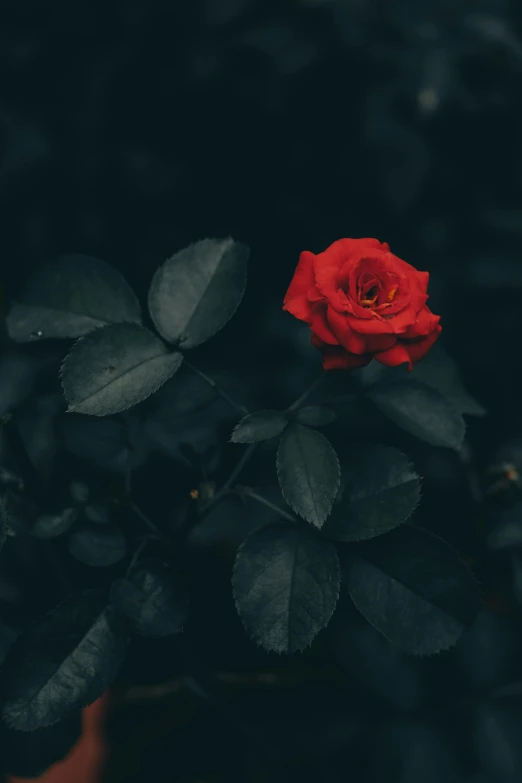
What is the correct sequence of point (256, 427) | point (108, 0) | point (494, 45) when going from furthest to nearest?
point (108, 0) → point (494, 45) → point (256, 427)

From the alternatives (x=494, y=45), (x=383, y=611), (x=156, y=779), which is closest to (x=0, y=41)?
(x=494, y=45)

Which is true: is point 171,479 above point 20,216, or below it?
below

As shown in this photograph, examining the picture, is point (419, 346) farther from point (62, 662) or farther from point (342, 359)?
point (62, 662)

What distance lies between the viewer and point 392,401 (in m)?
0.71

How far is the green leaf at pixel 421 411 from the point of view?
69cm

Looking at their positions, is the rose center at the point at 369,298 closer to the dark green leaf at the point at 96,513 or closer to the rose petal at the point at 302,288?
the rose petal at the point at 302,288

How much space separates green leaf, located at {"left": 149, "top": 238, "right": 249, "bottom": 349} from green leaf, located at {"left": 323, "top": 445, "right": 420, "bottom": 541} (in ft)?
0.59

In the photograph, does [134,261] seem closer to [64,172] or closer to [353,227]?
[64,172]

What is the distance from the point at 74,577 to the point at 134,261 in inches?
21.5

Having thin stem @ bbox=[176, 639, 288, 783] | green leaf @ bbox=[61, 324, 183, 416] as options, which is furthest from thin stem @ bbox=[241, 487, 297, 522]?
thin stem @ bbox=[176, 639, 288, 783]

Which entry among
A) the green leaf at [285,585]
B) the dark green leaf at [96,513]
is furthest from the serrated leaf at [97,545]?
the green leaf at [285,585]

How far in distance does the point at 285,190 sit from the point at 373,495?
0.64 meters

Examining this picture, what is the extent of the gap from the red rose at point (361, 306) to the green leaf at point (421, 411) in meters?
0.09

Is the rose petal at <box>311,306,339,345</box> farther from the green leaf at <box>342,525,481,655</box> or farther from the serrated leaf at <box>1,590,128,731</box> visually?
the serrated leaf at <box>1,590,128,731</box>
